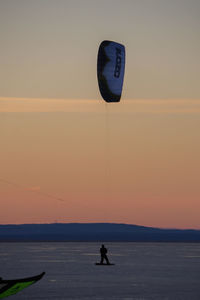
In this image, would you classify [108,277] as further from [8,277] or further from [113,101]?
[113,101]

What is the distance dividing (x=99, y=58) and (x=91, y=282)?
1709 cm

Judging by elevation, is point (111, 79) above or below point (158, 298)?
above

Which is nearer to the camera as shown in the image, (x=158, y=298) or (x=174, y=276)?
(x=158, y=298)

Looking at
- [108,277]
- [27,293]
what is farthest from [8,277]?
[27,293]

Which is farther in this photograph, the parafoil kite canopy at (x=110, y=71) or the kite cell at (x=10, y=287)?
the parafoil kite canopy at (x=110, y=71)

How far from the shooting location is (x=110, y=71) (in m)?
45.6

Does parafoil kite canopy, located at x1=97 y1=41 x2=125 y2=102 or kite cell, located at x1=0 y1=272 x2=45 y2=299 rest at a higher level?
parafoil kite canopy, located at x1=97 y1=41 x2=125 y2=102

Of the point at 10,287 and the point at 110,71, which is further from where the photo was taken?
the point at 110,71

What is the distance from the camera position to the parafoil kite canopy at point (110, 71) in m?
45.6

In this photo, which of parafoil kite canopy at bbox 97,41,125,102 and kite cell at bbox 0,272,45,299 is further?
parafoil kite canopy at bbox 97,41,125,102

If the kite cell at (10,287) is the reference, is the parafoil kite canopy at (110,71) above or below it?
above

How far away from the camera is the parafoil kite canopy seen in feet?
150

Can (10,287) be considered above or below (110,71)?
below

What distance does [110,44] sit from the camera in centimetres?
4628
